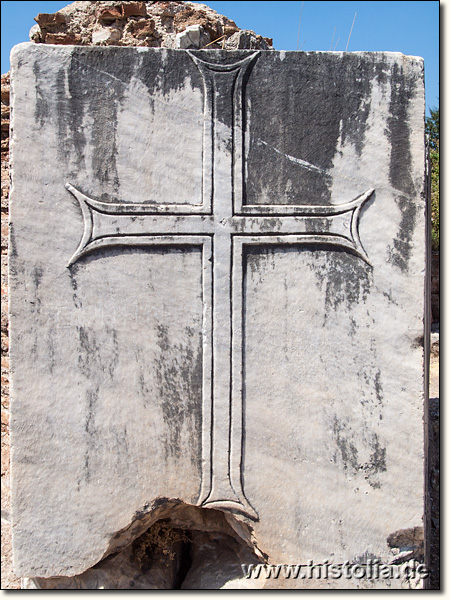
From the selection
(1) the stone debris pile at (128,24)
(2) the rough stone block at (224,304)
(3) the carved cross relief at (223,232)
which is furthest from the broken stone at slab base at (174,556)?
(1) the stone debris pile at (128,24)

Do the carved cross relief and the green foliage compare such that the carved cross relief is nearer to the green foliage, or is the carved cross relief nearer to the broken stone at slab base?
the broken stone at slab base

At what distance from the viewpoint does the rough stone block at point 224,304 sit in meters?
1.86

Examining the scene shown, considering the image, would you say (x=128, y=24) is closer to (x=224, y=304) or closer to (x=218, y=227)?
(x=218, y=227)

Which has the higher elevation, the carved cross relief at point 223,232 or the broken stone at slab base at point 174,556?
the carved cross relief at point 223,232

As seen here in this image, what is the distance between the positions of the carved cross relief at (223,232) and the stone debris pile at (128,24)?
75 centimetres

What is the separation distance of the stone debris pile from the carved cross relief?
0.75m

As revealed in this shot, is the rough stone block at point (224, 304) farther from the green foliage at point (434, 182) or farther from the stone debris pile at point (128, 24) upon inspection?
the green foliage at point (434, 182)

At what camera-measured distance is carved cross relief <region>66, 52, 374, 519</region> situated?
1867 millimetres

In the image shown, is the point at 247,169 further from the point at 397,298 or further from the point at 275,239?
the point at 397,298

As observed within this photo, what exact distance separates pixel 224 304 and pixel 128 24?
1621 millimetres

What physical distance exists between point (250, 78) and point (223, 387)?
4.04 feet

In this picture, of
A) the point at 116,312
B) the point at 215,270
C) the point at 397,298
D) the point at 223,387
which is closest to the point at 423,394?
the point at 397,298

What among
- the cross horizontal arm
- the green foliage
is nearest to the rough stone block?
the cross horizontal arm

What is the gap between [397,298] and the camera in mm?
1899
